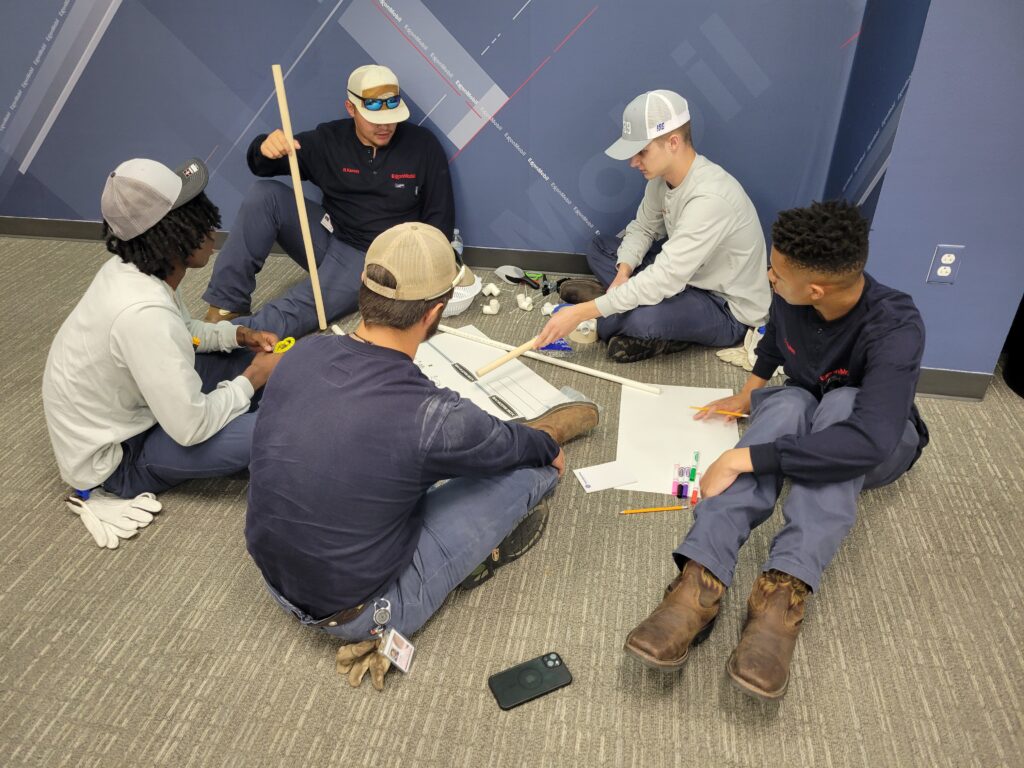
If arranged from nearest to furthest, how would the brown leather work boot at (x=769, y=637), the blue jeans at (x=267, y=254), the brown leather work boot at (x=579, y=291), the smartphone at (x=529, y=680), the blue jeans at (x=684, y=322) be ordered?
the brown leather work boot at (x=769, y=637), the smartphone at (x=529, y=680), the blue jeans at (x=684, y=322), the blue jeans at (x=267, y=254), the brown leather work boot at (x=579, y=291)

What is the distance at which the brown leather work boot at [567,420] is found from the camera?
7.15 feet

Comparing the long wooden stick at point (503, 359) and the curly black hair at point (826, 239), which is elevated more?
the curly black hair at point (826, 239)

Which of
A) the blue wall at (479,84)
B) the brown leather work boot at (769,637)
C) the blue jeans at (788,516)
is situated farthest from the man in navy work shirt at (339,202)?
the brown leather work boot at (769,637)

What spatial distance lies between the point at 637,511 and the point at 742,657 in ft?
1.87

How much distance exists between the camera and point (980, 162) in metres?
2.09

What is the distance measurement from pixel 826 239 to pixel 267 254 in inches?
80.3

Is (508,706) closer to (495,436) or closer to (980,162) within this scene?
(495,436)

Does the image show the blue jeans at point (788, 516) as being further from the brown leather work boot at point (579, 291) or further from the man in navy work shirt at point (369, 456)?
the brown leather work boot at point (579, 291)

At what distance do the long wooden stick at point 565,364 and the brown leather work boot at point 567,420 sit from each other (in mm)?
270

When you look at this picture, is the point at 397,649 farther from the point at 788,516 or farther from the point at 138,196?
the point at 138,196

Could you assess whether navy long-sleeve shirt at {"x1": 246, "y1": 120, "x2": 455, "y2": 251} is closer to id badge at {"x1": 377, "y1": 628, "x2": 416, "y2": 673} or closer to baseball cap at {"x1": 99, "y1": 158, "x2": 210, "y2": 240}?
baseball cap at {"x1": 99, "y1": 158, "x2": 210, "y2": 240}

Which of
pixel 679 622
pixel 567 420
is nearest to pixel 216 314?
pixel 567 420

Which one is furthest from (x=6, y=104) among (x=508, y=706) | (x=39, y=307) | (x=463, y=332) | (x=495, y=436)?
(x=508, y=706)

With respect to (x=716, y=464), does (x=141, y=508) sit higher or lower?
lower
